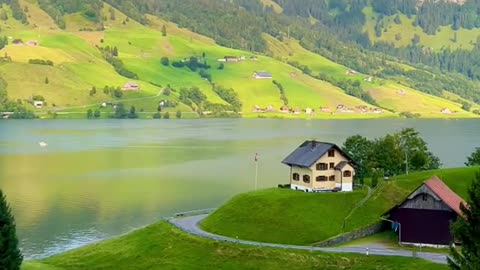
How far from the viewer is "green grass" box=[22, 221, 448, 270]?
68375mm

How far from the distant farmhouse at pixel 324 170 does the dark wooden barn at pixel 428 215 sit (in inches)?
588

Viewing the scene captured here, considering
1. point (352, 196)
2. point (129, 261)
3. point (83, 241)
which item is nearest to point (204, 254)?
point (129, 261)

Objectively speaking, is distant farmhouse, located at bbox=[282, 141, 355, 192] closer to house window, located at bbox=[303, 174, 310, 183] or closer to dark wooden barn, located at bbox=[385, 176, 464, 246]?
house window, located at bbox=[303, 174, 310, 183]

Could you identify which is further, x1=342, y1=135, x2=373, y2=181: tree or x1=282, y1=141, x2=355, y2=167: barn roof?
x1=342, y1=135, x2=373, y2=181: tree

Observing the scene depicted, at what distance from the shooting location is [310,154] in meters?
91.8

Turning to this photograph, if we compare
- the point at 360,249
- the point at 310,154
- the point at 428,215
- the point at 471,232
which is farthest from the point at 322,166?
the point at 471,232

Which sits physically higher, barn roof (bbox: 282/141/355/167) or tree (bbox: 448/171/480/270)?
barn roof (bbox: 282/141/355/167)

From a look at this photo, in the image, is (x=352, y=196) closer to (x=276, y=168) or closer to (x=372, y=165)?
(x=372, y=165)

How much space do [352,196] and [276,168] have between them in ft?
290

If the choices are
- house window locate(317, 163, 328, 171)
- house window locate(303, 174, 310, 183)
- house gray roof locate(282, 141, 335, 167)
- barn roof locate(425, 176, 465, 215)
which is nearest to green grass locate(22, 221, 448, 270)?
barn roof locate(425, 176, 465, 215)

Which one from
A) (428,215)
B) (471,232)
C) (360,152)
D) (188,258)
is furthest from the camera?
(360,152)

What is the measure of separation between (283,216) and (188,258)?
12.7m

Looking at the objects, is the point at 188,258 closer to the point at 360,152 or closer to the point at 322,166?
the point at 322,166

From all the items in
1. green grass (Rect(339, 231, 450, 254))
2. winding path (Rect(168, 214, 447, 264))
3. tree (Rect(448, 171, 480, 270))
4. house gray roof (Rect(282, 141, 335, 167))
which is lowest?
winding path (Rect(168, 214, 447, 264))
